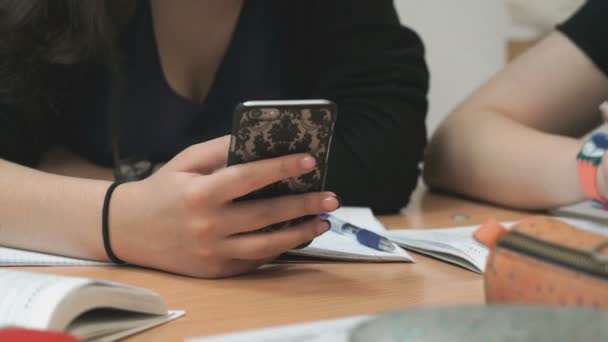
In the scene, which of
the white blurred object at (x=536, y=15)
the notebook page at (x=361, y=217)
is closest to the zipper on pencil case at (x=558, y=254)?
the notebook page at (x=361, y=217)

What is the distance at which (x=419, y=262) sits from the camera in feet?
2.17

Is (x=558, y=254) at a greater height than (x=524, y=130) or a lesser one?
greater

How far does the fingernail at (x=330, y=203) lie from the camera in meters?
0.58

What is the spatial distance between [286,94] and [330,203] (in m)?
0.53

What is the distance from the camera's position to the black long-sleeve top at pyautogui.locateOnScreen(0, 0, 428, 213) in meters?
0.90

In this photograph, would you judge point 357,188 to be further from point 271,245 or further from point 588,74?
point 588,74

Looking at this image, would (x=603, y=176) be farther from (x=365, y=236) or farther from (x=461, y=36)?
(x=461, y=36)

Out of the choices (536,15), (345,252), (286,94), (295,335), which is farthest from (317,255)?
(536,15)

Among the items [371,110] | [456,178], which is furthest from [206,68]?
[456,178]

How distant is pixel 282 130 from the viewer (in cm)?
54

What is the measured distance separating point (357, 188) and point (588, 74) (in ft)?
1.37

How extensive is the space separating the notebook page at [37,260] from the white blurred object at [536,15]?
1.26m

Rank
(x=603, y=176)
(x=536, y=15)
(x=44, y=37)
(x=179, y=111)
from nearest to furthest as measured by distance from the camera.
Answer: (x=603, y=176), (x=44, y=37), (x=179, y=111), (x=536, y=15)

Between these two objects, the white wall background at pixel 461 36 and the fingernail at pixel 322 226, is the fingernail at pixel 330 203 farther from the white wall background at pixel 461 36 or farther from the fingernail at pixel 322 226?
the white wall background at pixel 461 36
